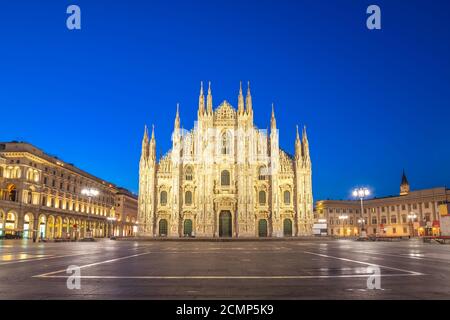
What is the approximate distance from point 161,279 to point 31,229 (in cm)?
6555

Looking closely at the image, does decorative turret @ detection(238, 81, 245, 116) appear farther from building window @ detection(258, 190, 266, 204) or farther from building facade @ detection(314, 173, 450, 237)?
building facade @ detection(314, 173, 450, 237)

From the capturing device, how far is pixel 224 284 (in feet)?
34.8

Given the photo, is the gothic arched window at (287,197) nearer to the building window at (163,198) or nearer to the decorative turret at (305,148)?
the decorative turret at (305,148)

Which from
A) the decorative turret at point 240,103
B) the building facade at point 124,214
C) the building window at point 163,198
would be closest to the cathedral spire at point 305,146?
the decorative turret at point 240,103

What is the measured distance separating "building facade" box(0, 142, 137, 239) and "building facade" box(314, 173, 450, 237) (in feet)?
182

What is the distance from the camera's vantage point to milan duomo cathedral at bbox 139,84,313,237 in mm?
68438

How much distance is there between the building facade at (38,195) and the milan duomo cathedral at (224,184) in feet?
35.7

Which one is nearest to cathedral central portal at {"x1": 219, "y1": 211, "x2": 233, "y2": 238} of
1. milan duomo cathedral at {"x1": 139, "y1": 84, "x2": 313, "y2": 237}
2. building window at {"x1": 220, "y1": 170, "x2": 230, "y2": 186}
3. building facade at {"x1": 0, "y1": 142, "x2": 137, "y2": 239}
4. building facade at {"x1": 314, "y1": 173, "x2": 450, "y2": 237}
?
milan duomo cathedral at {"x1": 139, "y1": 84, "x2": 313, "y2": 237}

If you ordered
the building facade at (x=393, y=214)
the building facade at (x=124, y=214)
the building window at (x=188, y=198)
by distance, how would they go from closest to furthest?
the building window at (x=188, y=198)
the building facade at (x=393, y=214)
the building facade at (x=124, y=214)

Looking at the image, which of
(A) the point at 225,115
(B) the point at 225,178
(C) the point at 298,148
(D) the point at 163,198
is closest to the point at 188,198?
(D) the point at 163,198

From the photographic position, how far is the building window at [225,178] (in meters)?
70.7
